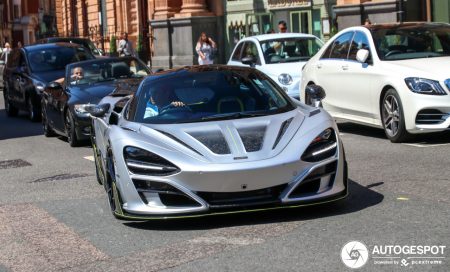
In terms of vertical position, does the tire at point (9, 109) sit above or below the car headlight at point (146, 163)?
below

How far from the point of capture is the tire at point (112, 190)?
24.8 ft

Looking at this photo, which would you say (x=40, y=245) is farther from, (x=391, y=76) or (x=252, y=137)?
(x=391, y=76)

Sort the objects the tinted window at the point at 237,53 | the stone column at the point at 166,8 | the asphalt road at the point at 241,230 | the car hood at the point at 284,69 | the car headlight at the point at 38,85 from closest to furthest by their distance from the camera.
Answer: the asphalt road at the point at 241,230 → the car hood at the point at 284,69 → the tinted window at the point at 237,53 → the car headlight at the point at 38,85 → the stone column at the point at 166,8

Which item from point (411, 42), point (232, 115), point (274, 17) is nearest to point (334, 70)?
point (411, 42)

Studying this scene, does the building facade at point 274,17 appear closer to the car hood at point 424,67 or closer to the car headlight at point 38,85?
the car headlight at point 38,85

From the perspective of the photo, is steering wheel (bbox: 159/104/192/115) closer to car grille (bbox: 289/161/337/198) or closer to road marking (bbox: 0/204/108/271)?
road marking (bbox: 0/204/108/271)

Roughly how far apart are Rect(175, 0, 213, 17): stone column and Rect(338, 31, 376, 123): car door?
20874 millimetres

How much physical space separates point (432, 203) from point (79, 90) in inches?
323

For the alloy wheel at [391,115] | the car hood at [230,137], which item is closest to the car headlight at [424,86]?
the alloy wheel at [391,115]

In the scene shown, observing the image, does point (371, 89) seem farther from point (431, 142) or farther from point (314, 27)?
point (314, 27)

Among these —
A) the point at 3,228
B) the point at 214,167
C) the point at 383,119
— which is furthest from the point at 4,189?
the point at 383,119

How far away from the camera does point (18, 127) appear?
1897 centimetres

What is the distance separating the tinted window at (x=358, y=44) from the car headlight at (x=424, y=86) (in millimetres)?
1391

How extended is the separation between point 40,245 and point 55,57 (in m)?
13.0
